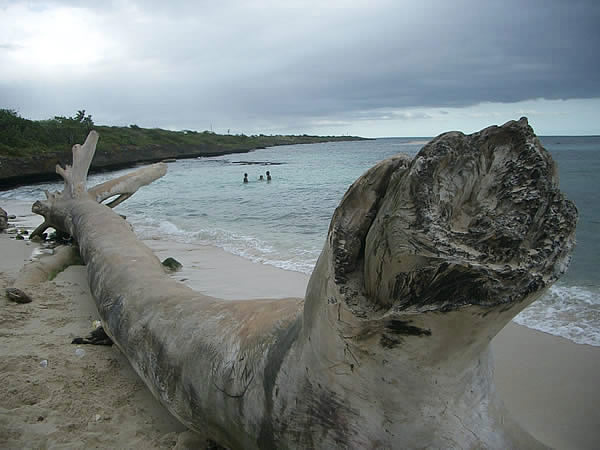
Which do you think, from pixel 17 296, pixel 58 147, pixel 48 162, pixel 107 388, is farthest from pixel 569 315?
pixel 58 147

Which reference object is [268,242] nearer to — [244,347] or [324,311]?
[244,347]

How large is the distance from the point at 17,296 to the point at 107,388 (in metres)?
2.10

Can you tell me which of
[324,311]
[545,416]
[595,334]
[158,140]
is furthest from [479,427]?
[158,140]

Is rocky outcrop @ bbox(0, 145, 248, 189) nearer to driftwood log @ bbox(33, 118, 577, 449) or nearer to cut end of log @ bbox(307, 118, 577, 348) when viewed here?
driftwood log @ bbox(33, 118, 577, 449)

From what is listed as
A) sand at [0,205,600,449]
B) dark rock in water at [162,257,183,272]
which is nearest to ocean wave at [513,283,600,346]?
sand at [0,205,600,449]

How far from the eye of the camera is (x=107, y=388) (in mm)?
3055

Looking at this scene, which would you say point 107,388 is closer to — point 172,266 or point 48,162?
point 172,266

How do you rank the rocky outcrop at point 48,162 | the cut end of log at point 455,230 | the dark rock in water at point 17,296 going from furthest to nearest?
the rocky outcrop at point 48,162 → the dark rock in water at point 17,296 → the cut end of log at point 455,230

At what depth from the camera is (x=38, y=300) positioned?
4.69 m

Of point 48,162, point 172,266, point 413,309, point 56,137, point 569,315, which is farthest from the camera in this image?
point 56,137

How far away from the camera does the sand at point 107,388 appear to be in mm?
2551

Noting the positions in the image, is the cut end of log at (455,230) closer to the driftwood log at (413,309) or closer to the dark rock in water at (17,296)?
the driftwood log at (413,309)

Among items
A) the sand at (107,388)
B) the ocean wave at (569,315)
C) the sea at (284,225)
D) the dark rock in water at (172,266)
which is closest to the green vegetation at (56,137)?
the sea at (284,225)

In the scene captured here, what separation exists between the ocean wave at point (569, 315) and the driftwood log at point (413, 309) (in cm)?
292
